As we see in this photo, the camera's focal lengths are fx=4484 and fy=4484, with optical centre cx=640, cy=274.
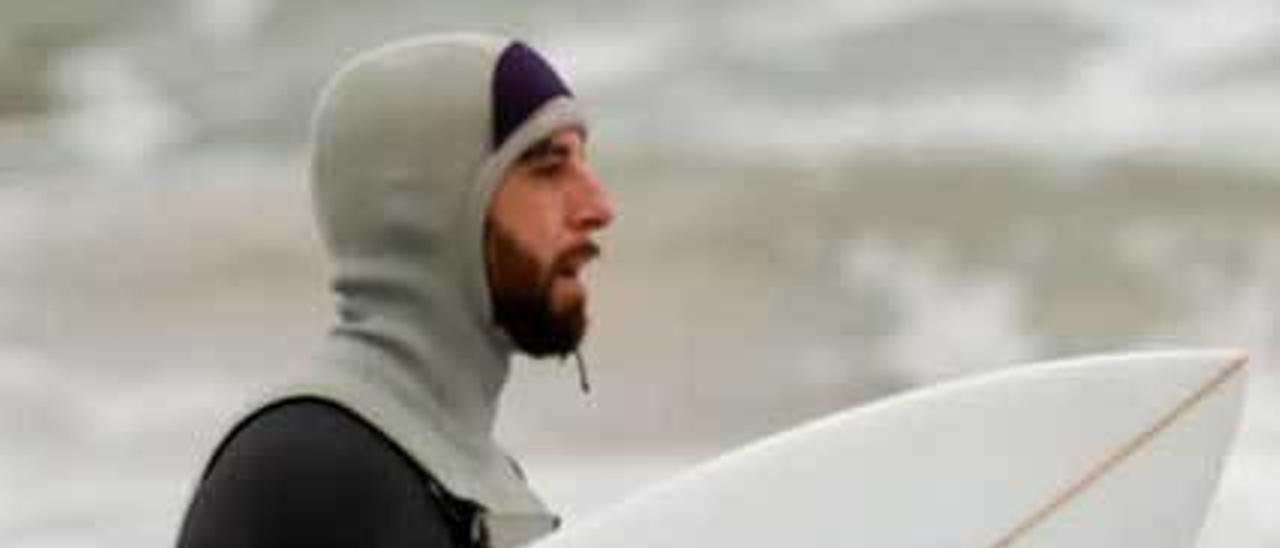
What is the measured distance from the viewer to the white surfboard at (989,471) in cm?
398

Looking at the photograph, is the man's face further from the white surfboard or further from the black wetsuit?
the white surfboard

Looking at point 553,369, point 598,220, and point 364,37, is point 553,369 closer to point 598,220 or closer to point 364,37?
point 364,37

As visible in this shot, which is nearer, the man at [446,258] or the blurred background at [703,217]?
the man at [446,258]

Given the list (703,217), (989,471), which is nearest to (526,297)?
(989,471)

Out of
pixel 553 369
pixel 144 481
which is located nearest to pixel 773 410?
pixel 553 369

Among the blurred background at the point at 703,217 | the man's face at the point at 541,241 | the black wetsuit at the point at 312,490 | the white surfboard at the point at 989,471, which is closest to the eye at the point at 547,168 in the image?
the man's face at the point at 541,241

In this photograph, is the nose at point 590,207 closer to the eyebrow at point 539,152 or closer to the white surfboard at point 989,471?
the eyebrow at point 539,152

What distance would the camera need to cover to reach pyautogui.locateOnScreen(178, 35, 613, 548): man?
11.6ft

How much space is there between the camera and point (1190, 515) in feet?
14.0

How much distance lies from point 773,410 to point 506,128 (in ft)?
17.8

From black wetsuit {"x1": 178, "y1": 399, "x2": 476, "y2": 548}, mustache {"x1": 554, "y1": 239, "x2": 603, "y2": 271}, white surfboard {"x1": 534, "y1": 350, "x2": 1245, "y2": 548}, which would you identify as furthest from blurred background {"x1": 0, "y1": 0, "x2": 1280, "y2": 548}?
black wetsuit {"x1": 178, "y1": 399, "x2": 476, "y2": 548}

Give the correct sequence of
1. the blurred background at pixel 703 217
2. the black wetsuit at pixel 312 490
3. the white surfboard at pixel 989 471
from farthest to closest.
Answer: the blurred background at pixel 703 217, the white surfboard at pixel 989 471, the black wetsuit at pixel 312 490

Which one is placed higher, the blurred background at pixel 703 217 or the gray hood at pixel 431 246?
the blurred background at pixel 703 217

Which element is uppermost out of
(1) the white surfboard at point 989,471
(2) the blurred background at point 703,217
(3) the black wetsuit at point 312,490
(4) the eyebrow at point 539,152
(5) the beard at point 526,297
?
(2) the blurred background at point 703,217
